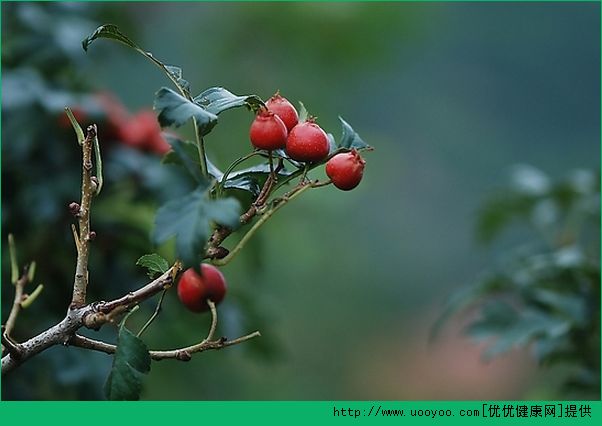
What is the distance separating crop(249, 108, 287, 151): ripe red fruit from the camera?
1.82 ft

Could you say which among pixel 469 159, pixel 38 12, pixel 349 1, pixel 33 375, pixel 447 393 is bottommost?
pixel 33 375

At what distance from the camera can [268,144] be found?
56cm

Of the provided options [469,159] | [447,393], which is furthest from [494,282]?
[469,159]

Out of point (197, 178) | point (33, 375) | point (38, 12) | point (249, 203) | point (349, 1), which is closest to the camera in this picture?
point (197, 178)

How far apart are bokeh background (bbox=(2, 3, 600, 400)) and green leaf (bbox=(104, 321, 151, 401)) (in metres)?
0.44

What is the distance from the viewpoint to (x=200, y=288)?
0.57 m

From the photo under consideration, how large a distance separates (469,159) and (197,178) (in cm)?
281

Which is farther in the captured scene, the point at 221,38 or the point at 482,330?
the point at 221,38

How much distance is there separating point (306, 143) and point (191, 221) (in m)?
0.11

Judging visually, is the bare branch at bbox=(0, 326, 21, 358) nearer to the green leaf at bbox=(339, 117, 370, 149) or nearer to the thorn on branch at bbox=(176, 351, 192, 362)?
the thorn on branch at bbox=(176, 351, 192, 362)

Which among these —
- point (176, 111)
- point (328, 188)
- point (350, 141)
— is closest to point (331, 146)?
point (350, 141)

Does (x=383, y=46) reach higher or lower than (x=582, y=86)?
lower

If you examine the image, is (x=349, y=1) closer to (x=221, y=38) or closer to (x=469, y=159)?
(x=221, y=38)

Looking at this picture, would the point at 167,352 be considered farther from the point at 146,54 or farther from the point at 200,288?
the point at 146,54
